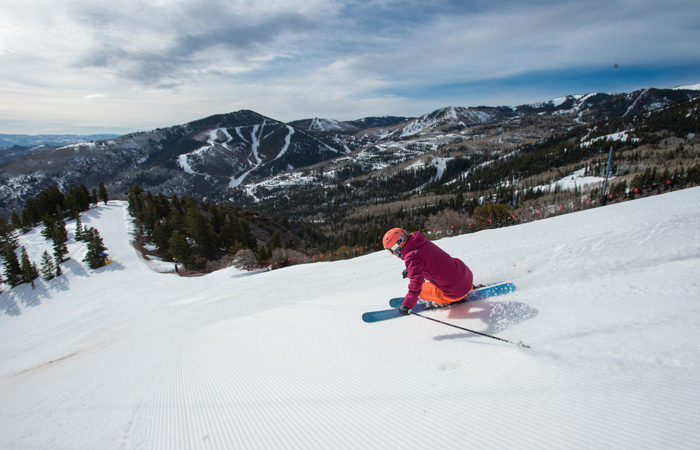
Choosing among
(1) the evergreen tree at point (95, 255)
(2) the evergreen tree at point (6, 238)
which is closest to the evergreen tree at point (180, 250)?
(1) the evergreen tree at point (95, 255)

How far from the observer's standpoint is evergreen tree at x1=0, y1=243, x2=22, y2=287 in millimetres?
33844

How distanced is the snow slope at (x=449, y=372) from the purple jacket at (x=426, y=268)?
0.63 m

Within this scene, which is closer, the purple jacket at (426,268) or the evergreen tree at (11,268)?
the purple jacket at (426,268)

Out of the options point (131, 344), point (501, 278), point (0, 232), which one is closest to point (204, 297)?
point (131, 344)

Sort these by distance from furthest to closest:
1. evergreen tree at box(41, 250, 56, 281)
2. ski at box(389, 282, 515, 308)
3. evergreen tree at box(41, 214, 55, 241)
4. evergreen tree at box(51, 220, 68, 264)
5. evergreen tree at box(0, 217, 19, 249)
A: evergreen tree at box(41, 214, 55, 241) → evergreen tree at box(0, 217, 19, 249) → evergreen tree at box(51, 220, 68, 264) → evergreen tree at box(41, 250, 56, 281) → ski at box(389, 282, 515, 308)

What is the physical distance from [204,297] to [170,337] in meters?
5.89

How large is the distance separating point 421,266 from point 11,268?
50.7 meters

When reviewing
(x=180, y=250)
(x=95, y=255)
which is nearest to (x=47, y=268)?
(x=95, y=255)

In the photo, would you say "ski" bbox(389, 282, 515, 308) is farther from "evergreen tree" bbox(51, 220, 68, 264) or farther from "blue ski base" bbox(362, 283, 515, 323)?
"evergreen tree" bbox(51, 220, 68, 264)

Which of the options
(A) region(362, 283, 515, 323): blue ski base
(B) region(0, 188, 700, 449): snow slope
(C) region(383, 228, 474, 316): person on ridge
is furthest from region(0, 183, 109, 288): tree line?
(C) region(383, 228, 474, 316): person on ridge

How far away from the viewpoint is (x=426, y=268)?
16.7 feet


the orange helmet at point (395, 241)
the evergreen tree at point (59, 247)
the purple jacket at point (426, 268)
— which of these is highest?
the orange helmet at point (395, 241)

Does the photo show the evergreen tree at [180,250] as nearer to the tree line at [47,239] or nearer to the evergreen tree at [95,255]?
the evergreen tree at [95,255]

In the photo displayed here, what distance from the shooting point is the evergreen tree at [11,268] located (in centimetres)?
3384
